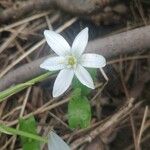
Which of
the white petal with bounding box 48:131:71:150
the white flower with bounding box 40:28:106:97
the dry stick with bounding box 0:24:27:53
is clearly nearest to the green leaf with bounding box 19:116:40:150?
the white petal with bounding box 48:131:71:150

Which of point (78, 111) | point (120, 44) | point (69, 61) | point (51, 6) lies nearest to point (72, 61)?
point (69, 61)

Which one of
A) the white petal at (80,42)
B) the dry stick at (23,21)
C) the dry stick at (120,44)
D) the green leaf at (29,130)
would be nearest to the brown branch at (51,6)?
the dry stick at (23,21)

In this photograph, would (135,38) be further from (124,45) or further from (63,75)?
(63,75)

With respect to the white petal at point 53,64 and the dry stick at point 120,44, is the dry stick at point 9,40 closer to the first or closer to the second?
the dry stick at point 120,44

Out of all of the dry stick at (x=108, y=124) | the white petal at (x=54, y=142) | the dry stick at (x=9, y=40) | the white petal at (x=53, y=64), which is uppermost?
the white petal at (x=53, y=64)

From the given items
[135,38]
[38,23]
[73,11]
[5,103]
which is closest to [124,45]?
[135,38]
